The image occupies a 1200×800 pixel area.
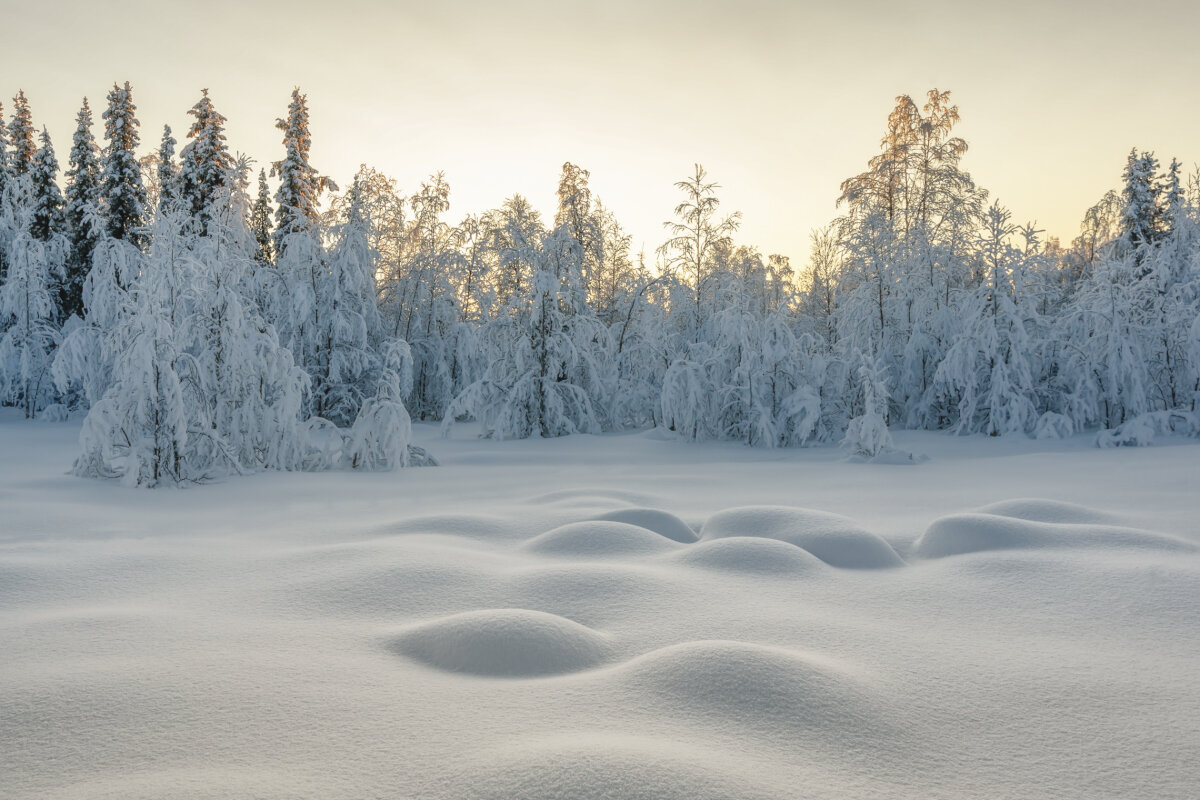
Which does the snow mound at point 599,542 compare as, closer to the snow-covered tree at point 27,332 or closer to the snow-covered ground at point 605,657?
the snow-covered ground at point 605,657

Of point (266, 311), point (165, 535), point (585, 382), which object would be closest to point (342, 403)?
point (266, 311)

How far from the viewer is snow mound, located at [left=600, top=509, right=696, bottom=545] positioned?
4828 millimetres

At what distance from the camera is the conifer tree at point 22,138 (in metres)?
25.8

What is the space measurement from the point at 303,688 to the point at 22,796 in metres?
0.71

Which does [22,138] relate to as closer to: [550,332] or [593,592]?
[550,332]

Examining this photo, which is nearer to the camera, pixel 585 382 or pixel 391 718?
pixel 391 718

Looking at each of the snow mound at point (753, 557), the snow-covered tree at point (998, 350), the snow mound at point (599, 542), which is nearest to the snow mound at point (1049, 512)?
the snow mound at point (753, 557)

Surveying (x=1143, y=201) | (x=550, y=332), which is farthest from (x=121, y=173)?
(x=1143, y=201)

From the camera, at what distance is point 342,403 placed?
15859 mm

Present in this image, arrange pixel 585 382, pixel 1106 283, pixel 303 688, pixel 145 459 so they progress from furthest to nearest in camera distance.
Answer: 1. pixel 585 382
2. pixel 1106 283
3. pixel 145 459
4. pixel 303 688

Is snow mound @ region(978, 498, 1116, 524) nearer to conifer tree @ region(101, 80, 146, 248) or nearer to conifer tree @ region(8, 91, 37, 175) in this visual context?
conifer tree @ region(101, 80, 146, 248)

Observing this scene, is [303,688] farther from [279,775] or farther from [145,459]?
[145,459]

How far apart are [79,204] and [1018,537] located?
29.0 metres

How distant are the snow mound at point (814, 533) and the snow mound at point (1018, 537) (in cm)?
34
